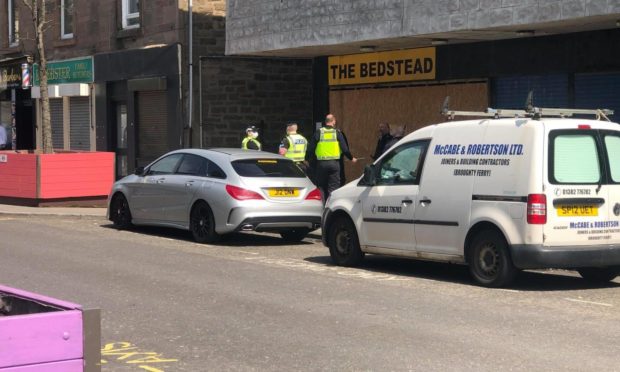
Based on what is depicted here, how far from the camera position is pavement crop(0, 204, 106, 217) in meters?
20.2

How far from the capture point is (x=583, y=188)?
10672 mm

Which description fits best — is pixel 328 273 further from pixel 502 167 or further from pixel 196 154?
pixel 196 154

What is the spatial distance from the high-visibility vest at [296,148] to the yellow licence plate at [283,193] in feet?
11.8

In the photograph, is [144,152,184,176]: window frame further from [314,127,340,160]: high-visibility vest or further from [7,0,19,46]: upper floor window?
[7,0,19,46]: upper floor window

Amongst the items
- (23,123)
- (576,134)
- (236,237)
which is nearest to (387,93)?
(236,237)

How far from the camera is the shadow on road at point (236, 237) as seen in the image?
15820 millimetres

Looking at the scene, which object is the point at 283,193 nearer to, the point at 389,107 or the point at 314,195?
the point at 314,195

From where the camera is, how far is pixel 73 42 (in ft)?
99.0

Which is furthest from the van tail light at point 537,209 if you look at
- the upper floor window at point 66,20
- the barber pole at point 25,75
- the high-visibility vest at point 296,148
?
the barber pole at point 25,75

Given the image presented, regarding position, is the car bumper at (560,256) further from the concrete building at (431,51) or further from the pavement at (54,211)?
the pavement at (54,211)

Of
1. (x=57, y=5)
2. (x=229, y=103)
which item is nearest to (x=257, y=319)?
(x=229, y=103)

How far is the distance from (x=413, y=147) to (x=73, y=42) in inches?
797

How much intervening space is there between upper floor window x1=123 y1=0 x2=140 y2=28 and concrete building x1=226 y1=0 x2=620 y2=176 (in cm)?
624

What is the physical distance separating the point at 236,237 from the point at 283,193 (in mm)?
1984
